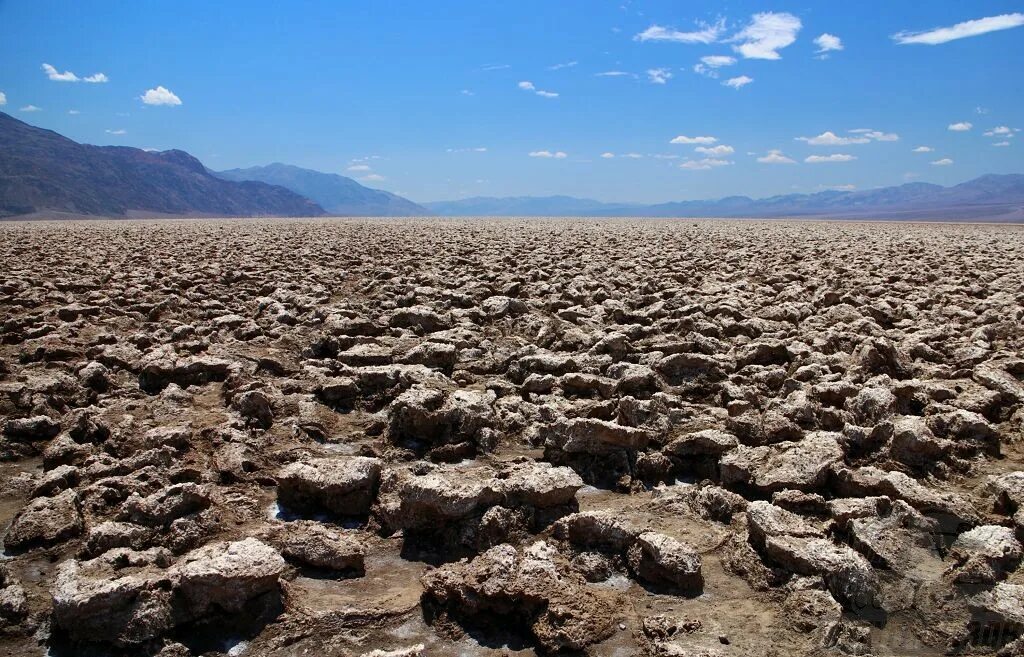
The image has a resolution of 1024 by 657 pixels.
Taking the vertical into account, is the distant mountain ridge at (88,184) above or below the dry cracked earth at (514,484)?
above

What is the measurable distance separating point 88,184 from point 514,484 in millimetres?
162998

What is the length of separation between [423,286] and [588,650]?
20.6 ft

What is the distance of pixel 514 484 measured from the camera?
2.63m

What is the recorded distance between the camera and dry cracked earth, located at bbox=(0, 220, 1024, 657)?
2014mm

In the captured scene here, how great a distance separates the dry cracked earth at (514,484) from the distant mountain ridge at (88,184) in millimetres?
124992

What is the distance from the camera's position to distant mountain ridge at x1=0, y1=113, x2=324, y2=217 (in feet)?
393

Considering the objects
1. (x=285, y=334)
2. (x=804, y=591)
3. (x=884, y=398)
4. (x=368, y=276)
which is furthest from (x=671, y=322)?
(x=368, y=276)

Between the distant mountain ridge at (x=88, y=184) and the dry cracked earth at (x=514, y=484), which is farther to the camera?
the distant mountain ridge at (x=88, y=184)

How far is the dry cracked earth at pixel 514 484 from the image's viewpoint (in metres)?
2.01

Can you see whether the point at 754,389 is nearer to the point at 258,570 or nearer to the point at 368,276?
the point at 258,570

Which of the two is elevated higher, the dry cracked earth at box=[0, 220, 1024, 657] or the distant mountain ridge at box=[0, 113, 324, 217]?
the distant mountain ridge at box=[0, 113, 324, 217]

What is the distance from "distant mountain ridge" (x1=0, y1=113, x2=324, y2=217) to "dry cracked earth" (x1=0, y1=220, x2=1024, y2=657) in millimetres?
124992

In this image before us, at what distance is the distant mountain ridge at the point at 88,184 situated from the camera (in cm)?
11975

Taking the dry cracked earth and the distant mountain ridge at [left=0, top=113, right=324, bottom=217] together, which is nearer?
the dry cracked earth
